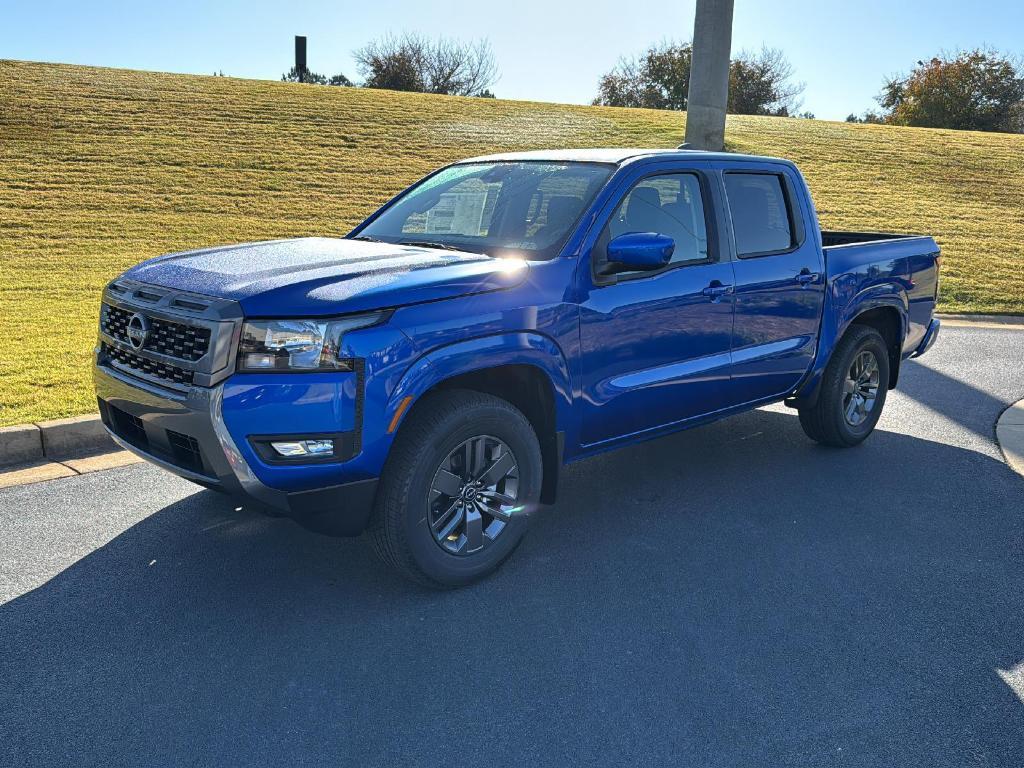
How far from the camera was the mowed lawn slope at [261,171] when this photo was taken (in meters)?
11.9

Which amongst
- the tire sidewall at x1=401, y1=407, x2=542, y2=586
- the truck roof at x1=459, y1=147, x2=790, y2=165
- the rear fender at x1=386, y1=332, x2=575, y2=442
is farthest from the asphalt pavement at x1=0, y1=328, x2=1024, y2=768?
the truck roof at x1=459, y1=147, x2=790, y2=165

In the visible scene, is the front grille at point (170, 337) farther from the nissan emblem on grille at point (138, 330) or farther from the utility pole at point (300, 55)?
the utility pole at point (300, 55)

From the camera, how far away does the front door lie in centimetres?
441

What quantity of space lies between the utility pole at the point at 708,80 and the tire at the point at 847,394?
6.37 m

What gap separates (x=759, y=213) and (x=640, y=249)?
4.97 feet

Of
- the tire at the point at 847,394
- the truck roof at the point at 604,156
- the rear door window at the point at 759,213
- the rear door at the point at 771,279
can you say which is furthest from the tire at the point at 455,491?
the tire at the point at 847,394

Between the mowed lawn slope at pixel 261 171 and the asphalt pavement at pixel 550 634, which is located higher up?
the mowed lawn slope at pixel 261 171

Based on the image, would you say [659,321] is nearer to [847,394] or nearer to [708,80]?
[847,394]

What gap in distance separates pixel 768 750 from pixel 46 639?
266 centimetres

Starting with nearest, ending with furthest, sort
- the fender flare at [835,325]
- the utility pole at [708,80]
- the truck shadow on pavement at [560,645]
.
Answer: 1. the truck shadow on pavement at [560,645]
2. the fender flare at [835,325]
3. the utility pole at [708,80]

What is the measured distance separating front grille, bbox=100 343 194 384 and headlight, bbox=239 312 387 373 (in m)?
0.29

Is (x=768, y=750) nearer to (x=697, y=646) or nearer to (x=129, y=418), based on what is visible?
(x=697, y=646)

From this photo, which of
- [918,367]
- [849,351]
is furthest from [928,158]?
[849,351]

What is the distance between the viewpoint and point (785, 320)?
552cm
